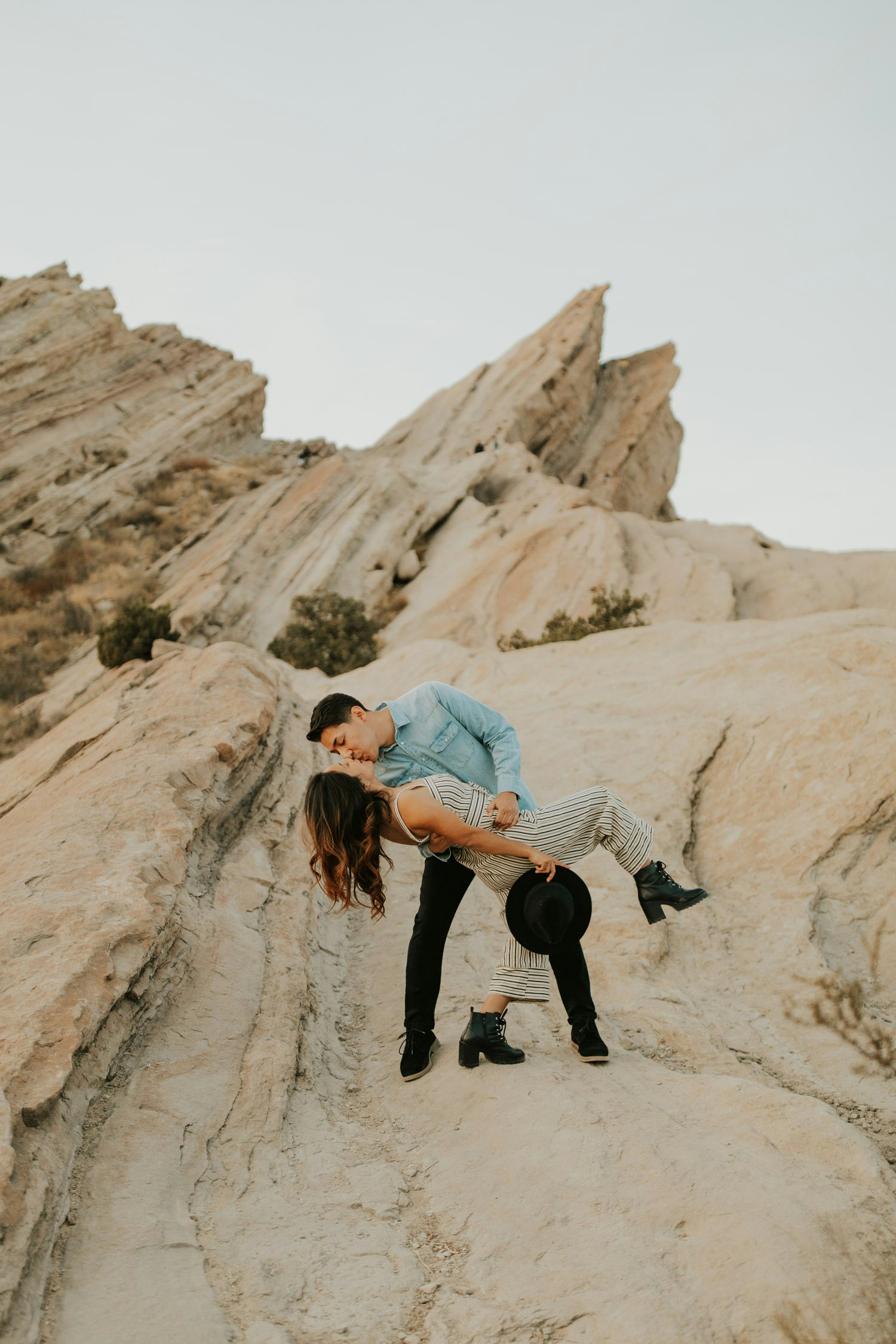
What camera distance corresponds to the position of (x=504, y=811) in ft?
13.5

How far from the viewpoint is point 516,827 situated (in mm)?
4230

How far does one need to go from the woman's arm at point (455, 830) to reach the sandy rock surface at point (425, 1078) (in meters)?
1.03

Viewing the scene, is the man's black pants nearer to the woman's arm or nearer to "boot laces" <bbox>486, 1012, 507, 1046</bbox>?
"boot laces" <bbox>486, 1012, 507, 1046</bbox>

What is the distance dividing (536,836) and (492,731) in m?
0.58

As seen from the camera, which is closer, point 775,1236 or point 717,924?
point 775,1236

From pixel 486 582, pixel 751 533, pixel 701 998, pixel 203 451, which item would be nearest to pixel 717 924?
pixel 701 998

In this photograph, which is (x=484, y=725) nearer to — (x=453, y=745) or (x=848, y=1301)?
(x=453, y=745)

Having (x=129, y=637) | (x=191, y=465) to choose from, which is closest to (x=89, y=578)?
(x=191, y=465)

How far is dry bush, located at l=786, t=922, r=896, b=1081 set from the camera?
4957mm

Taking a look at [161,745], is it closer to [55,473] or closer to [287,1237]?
[287,1237]

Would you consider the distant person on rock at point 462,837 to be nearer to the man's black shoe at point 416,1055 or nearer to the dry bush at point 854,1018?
the man's black shoe at point 416,1055

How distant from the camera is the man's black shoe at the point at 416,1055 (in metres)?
4.52

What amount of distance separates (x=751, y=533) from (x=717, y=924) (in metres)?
27.2

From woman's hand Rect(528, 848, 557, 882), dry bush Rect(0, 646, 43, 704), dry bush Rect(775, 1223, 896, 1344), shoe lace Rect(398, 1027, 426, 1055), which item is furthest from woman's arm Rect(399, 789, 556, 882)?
dry bush Rect(0, 646, 43, 704)
